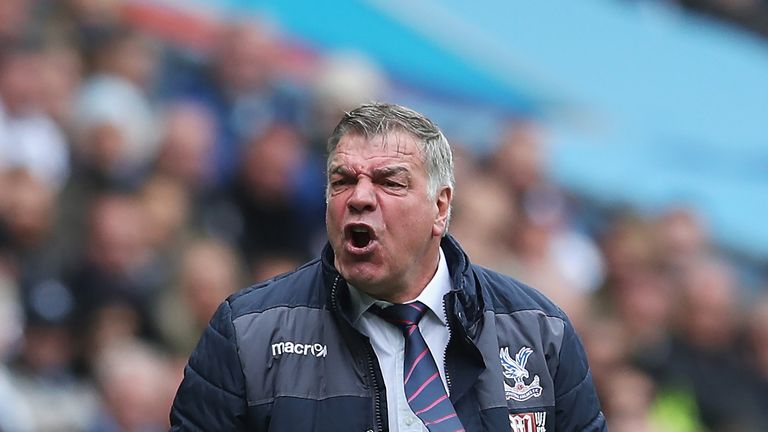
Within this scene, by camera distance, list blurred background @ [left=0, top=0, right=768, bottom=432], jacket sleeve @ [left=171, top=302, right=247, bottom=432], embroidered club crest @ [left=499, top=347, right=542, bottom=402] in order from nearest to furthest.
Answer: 1. jacket sleeve @ [left=171, top=302, right=247, bottom=432]
2. embroidered club crest @ [left=499, top=347, right=542, bottom=402]
3. blurred background @ [left=0, top=0, right=768, bottom=432]

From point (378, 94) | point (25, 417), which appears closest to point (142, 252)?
point (25, 417)

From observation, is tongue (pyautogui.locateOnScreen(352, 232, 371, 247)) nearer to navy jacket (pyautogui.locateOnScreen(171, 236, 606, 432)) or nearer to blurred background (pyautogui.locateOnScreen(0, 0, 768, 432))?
navy jacket (pyautogui.locateOnScreen(171, 236, 606, 432))

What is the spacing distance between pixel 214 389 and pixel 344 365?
279mm

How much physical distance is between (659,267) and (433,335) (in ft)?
19.1

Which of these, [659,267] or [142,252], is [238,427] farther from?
[659,267]

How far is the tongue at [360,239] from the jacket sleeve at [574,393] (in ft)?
1.69

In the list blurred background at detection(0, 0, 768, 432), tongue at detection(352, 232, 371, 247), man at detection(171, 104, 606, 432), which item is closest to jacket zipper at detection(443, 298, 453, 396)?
man at detection(171, 104, 606, 432)

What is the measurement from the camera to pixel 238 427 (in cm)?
312

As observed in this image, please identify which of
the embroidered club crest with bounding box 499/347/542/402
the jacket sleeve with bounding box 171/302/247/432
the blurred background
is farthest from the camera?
the blurred background

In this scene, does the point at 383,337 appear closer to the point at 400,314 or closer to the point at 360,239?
the point at 400,314

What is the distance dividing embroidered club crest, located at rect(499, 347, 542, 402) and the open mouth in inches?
15.3

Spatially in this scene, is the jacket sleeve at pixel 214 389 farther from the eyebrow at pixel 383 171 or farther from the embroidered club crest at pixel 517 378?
the embroidered club crest at pixel 517 378

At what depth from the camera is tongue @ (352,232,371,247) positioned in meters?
3.15

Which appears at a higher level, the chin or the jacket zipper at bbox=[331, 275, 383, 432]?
the chin
